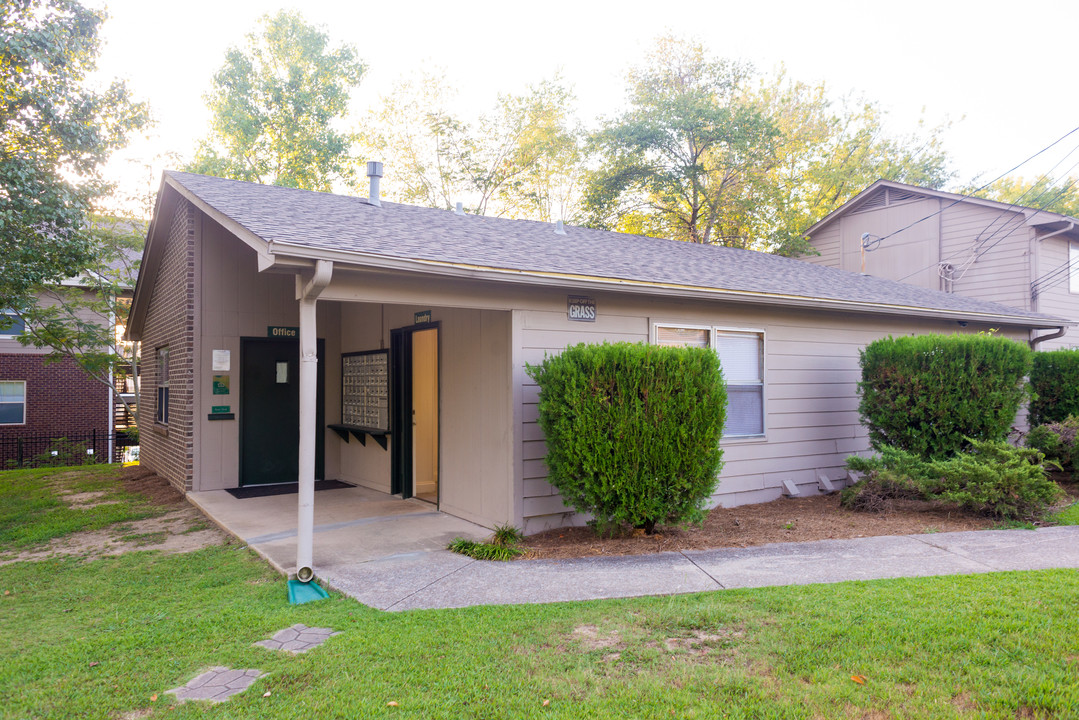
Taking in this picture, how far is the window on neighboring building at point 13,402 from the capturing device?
17094 mm

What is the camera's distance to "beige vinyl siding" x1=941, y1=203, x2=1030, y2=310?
15.2 m

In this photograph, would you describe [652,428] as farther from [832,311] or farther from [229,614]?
[832,311]

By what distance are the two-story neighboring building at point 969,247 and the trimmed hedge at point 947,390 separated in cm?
716

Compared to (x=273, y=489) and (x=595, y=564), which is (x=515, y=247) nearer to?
(x=595, y=564)

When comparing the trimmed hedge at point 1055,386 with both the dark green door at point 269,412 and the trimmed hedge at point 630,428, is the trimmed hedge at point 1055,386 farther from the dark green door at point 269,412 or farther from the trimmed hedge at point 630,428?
the dark green door at point 269,412

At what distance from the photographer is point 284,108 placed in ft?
86.1

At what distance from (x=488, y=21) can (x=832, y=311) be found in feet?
69.3

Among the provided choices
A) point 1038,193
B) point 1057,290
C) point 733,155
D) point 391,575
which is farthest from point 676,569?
point 1038,193

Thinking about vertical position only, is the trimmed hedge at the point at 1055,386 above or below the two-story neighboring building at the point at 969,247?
below

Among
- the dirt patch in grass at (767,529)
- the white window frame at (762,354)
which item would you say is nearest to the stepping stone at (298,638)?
the dirt patch in grass at (767,529)

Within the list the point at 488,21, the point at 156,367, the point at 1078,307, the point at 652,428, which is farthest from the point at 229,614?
the point at 488,21

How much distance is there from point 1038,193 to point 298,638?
34.4 m

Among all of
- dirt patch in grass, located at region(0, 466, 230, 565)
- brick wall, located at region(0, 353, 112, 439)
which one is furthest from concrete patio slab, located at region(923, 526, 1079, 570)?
brick wall, located at region(0, 353, 112, 439)

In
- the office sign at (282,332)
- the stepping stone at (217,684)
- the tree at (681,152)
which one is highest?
the tree at (681,152)
